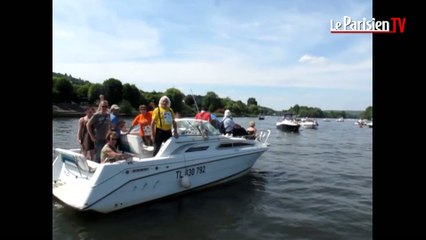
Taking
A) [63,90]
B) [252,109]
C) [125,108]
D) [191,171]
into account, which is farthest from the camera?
[252,109]

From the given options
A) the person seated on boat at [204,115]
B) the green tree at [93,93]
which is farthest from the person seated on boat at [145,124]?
the green tree at [93,93]

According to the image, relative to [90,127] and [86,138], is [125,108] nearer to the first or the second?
[86,138]

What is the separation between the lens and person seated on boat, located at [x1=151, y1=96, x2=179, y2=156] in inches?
316

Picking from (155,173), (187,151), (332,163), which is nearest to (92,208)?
(155,173)

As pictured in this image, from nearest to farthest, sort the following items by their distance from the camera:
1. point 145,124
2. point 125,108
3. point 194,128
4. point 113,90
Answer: point 145,124 < point 194,128 < point 125,108 < point 113,90

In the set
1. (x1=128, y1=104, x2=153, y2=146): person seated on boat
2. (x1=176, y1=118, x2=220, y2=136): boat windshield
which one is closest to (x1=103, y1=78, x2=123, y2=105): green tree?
(x1=176, y1=118, x2=220, y2=136): boat windshield

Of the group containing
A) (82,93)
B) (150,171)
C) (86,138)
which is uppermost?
(82,93)

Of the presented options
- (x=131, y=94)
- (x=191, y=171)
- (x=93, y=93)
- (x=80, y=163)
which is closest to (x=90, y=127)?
(x=80, y=163)

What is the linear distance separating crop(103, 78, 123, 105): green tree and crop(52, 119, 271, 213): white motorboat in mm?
70485

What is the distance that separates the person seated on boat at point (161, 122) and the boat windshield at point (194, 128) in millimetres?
626

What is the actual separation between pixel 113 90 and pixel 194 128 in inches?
2837

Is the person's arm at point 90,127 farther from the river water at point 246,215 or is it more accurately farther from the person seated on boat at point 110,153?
the river water at point 246,215

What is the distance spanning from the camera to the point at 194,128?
360 inches

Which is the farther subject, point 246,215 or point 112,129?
point 112,129
